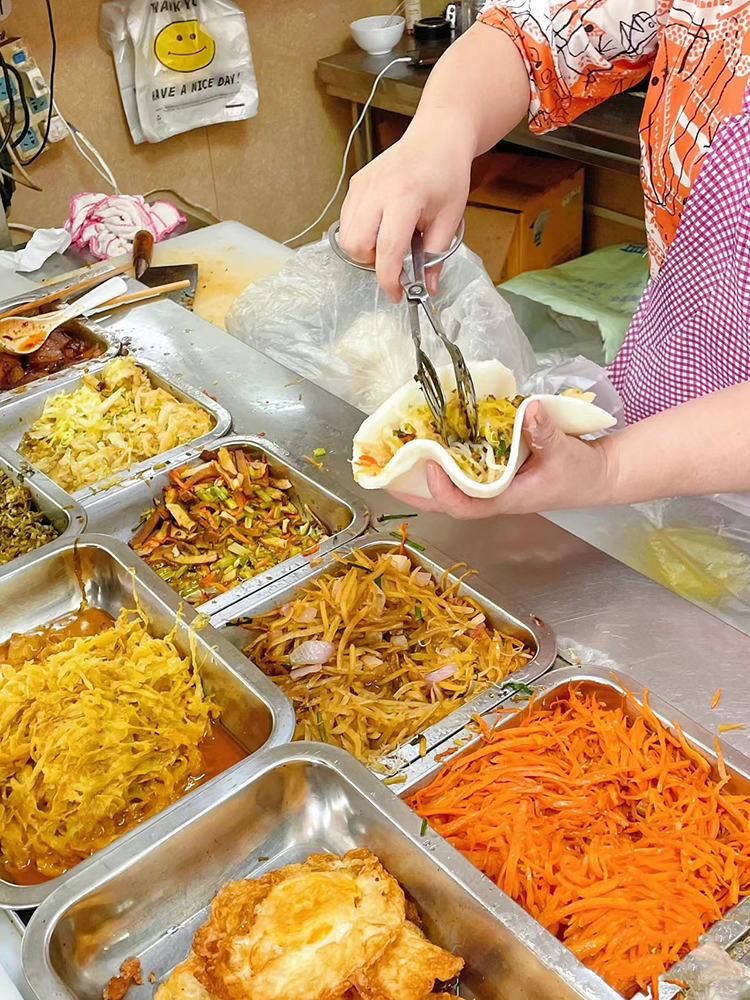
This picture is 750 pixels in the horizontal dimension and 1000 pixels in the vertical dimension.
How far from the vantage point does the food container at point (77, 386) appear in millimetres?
2207

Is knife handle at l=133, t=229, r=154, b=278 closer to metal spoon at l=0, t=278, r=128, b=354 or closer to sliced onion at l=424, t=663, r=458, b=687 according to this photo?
metal spoon at l=0, t=278, r=128, b=354

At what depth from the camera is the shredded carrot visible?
1.21 metres

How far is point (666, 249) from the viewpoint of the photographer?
6.73 ft

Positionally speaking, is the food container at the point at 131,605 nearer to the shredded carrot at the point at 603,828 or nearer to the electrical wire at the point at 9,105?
the shredded carrot at the point at 603,828

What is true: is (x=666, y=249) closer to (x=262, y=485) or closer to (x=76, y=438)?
(x=262, y=485)

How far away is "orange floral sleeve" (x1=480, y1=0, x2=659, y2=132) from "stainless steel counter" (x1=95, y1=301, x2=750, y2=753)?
83 cm

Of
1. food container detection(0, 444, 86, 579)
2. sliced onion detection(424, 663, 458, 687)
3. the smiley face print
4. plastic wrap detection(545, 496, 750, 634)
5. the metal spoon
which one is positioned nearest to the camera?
sliced onion detection(424, 663, 458, 687)

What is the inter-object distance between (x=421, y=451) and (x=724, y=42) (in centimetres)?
103

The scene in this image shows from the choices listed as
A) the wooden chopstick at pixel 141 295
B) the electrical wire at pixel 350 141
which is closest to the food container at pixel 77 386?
the wooden chopstick at pixel 141 295

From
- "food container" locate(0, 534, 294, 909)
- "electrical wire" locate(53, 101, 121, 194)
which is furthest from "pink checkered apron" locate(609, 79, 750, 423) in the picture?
"electrical wire" locate(53, 101, 121, 194)

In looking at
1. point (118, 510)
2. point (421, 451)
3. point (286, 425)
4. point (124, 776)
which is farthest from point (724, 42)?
point (124, 776)

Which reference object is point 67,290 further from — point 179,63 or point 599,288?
point 599,288

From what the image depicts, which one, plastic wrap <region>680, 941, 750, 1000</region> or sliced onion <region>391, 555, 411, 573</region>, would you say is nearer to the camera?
plastic wrap <region>680, 941, 750, 1000</region>

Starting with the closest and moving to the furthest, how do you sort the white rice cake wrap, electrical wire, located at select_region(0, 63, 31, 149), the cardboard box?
the white rice cake wrap < electrical wire, located at select_region(0, 63, 31, 149) < the cardboard box
